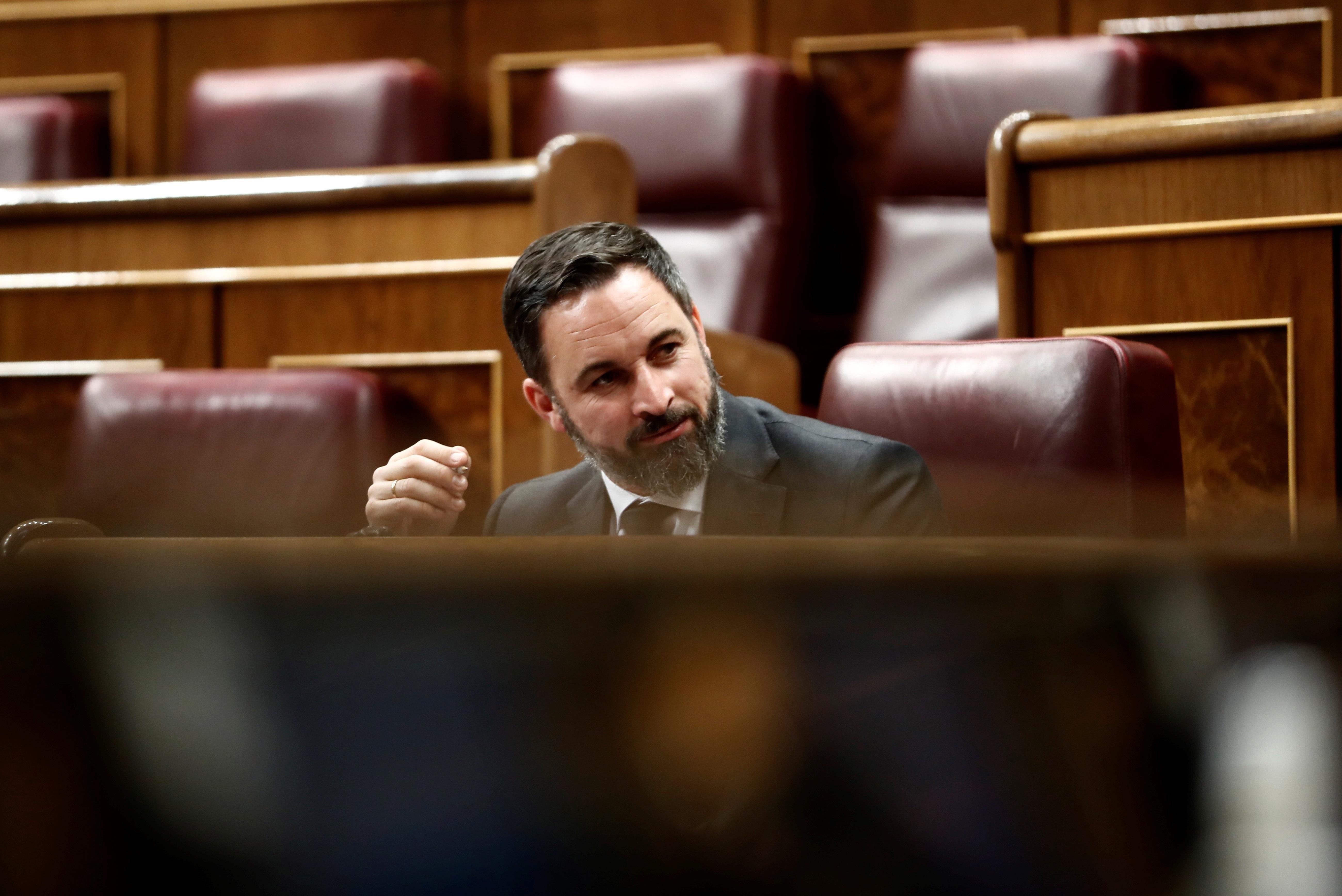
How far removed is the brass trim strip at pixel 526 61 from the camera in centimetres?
83

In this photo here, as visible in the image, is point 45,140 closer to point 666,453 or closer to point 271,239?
point 271,239

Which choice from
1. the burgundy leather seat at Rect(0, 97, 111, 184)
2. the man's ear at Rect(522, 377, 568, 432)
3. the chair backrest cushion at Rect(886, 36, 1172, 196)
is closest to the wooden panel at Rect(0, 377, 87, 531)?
the man's ear at Rect(522, 377, 568, 432)

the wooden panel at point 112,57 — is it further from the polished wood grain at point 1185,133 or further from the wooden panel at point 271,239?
the polished wood grain at point 1185,133

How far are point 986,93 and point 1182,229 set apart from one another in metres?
0.28

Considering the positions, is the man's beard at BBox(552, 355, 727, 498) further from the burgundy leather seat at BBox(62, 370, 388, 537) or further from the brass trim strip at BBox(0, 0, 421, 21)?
the brass trim strip at BBox(0, 0, 421, 21)

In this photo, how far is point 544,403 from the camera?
Result: 1.03 feet

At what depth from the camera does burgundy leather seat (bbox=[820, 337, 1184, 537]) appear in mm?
301

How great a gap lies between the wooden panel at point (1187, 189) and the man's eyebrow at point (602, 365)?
228mm

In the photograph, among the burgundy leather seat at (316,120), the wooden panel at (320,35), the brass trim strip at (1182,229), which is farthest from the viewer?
the wooden panel at (320,35)

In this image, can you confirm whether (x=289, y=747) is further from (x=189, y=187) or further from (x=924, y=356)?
(x=189, y=187)

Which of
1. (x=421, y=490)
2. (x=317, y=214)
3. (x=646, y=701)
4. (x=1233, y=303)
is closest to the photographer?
(x=646, y=701)

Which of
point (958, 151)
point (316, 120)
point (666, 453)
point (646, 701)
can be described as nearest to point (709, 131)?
point (958, 151)

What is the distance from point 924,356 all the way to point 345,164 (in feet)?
1.73

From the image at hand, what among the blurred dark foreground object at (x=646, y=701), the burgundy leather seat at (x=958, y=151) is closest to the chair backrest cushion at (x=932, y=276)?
the burgundy leather seat at (x=958, y=151)
